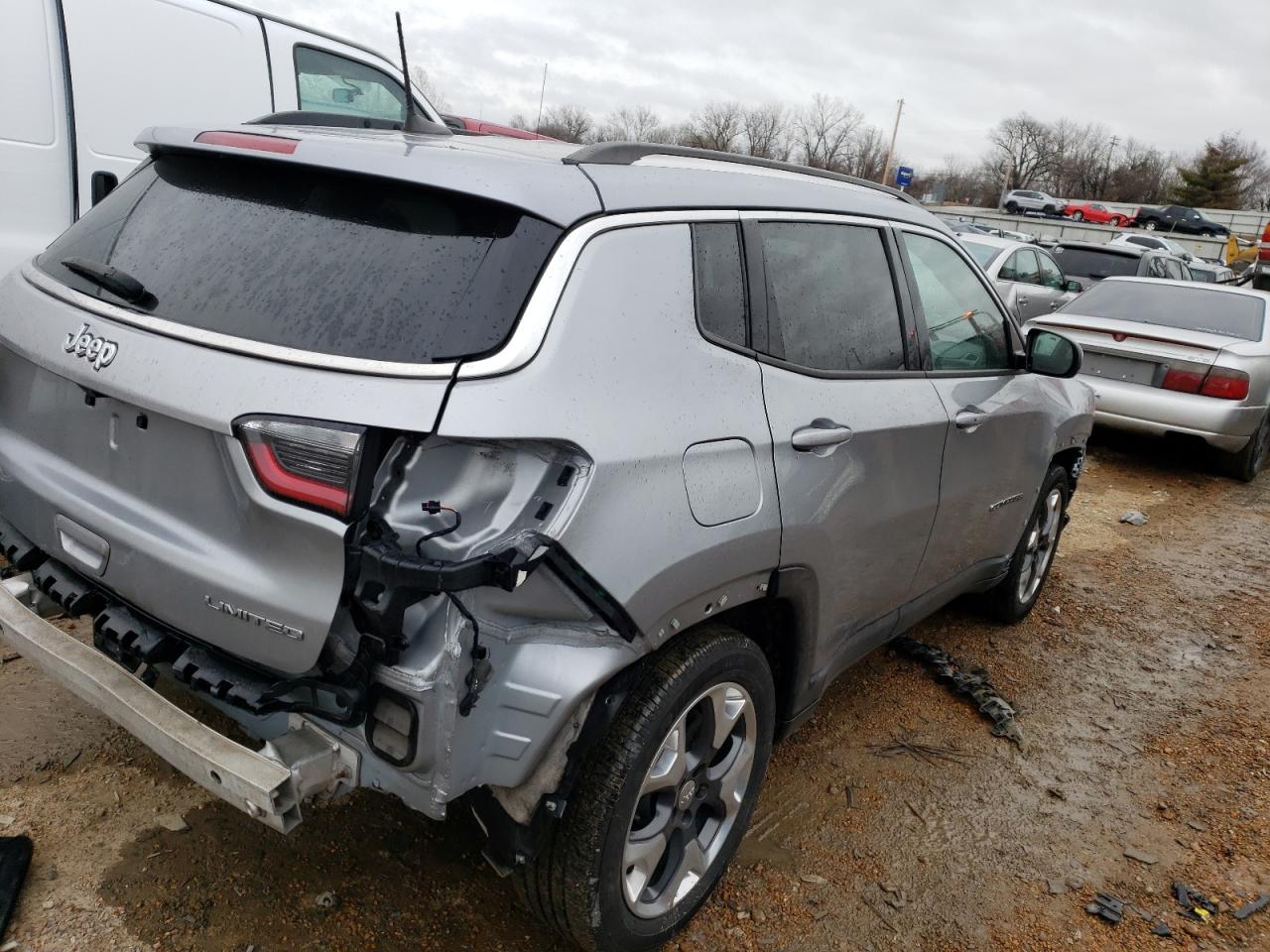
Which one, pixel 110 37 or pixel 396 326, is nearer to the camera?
pixel 396 326

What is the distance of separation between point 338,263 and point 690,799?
1518 millimetres

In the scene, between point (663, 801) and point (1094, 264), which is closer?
point (663, 801)

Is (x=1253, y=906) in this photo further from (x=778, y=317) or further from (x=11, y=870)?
(x=11, y=870)

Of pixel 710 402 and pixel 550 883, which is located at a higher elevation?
pixel 710 402

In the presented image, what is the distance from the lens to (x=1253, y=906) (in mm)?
2902

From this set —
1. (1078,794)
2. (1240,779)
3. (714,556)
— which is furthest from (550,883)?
(1240,779)

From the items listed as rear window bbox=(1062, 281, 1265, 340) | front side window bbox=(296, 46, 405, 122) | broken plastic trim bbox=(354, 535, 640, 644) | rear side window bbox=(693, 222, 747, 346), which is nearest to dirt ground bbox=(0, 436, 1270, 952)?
broken plastic trim bbox=(354, 535, 640, 644)

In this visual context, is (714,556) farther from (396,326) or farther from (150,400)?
(150,400)

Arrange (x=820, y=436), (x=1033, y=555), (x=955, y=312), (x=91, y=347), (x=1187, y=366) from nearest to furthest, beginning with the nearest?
(x=91, y=347)
(x=820, y=436)
(x=955, y=312)
(x=1033, y=555)
(x=1187, y=366)

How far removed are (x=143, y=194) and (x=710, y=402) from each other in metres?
1.55

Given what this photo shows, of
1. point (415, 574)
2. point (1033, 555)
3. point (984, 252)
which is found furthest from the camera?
point (984, 252)

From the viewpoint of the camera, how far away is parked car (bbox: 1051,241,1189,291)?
13.3m

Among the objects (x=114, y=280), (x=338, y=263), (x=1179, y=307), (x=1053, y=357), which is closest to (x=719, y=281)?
(x=338, y=263)

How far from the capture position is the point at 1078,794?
3.41 meters
